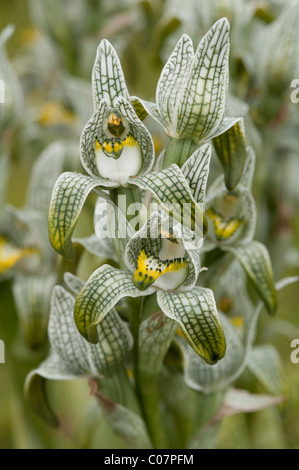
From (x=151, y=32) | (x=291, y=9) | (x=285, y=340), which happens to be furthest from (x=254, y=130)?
(x=285, y=340)

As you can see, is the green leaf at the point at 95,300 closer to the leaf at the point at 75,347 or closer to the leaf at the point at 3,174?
the leaf at the point at 75,347

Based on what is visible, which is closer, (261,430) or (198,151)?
(198,151)

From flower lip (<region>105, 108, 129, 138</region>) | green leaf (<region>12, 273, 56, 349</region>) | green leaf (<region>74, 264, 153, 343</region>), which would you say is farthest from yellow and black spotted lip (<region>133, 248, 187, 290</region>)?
green leaf (<region>12, 273, 56, 349</region>)

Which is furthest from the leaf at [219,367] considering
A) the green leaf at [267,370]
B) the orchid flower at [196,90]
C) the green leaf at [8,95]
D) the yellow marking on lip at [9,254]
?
the green leaf at [8,95]

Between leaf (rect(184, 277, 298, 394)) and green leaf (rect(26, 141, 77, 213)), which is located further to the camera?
green leaf (rect(26, 141, 77, 213))

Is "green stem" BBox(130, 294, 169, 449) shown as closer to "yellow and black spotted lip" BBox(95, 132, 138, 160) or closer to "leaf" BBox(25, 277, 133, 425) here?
"leaf" BBox(25, 277, 133, 425)
